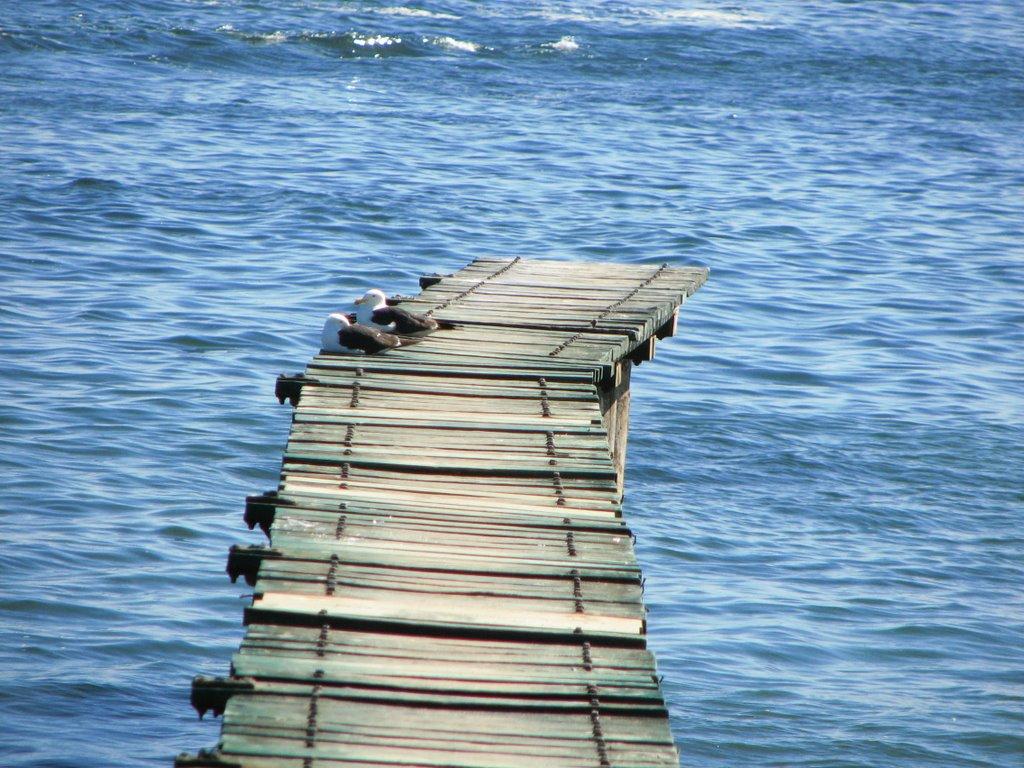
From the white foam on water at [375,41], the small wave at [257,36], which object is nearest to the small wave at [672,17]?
the white foam on water at [375,41]

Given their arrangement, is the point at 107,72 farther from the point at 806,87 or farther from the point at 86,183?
the point at 806,87

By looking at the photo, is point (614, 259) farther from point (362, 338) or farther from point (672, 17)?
point (672, 17)

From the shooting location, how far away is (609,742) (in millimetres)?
6113

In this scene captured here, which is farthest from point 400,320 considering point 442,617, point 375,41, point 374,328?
point 375,41

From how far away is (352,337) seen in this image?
10602 millimetres

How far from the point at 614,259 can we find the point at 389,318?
11289 millimetres

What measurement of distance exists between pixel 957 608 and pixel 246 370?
27.2 ft

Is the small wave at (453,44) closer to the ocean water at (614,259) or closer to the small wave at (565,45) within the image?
the ocean water at (614,259)

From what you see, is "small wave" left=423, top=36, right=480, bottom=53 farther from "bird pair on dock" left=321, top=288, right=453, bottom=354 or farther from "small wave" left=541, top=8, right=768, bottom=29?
"bird pair on dock" left=321, top=288, right=453, bottom=354

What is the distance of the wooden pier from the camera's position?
20.0 feet

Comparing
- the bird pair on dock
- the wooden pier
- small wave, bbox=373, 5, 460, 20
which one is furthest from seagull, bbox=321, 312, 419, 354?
small wave, bbox=373, 5, 460, 20

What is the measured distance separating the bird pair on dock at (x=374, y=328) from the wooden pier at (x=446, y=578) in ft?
0.41

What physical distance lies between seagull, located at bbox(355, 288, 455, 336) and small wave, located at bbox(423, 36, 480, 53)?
75.6ft

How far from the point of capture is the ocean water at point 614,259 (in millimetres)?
11289
